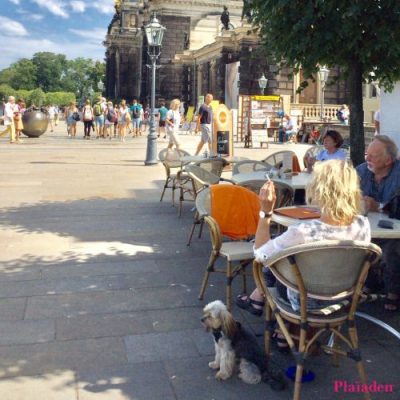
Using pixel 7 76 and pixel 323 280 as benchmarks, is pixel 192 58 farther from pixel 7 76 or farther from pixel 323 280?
pixel 7 76

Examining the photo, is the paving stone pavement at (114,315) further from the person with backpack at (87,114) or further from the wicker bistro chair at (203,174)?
the person with backpack at (87,114)

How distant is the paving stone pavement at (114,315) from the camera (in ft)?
11.9

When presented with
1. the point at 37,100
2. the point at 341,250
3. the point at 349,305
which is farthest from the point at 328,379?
the point at 37,100

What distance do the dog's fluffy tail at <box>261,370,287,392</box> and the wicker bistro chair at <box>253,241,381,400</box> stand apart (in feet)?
1.04

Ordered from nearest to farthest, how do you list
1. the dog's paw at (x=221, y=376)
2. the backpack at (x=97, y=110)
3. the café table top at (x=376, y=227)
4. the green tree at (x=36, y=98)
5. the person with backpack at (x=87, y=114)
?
1. the dog's paw at (x=221, y=376)
2. the café table top at (x=376, y=227)
3. the person with backpack at (x=87, y=114)
4. the backpack at (x=97, y=110)
5. the green tree at (x=36, y=98)

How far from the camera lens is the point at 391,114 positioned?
8.12 metres

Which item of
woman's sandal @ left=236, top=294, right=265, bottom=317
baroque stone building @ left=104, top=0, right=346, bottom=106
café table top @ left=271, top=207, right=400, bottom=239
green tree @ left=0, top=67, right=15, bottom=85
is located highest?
green tree @ left=0, top=67, right=15, bottom=85

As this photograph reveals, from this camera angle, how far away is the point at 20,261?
6.40 m

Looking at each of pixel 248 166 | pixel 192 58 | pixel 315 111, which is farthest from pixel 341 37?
pixel 192 58

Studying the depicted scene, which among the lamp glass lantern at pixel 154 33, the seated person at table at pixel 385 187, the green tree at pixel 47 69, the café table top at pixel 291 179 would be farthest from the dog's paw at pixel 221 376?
the green tree at pixel 47 69

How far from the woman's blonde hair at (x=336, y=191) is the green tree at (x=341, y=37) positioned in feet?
9.11

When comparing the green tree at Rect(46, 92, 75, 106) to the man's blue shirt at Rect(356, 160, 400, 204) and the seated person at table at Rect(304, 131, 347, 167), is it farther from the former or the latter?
the man's blue shirt at Rect(356, 160, 400, 204)

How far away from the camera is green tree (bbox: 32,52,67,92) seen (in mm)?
160500

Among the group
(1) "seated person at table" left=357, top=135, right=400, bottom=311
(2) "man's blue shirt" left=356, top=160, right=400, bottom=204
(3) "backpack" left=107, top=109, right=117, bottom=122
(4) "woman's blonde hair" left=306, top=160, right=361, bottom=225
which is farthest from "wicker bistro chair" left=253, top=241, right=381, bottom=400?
(3) "backpack" left=107, top=109, right=117, bottom=122
